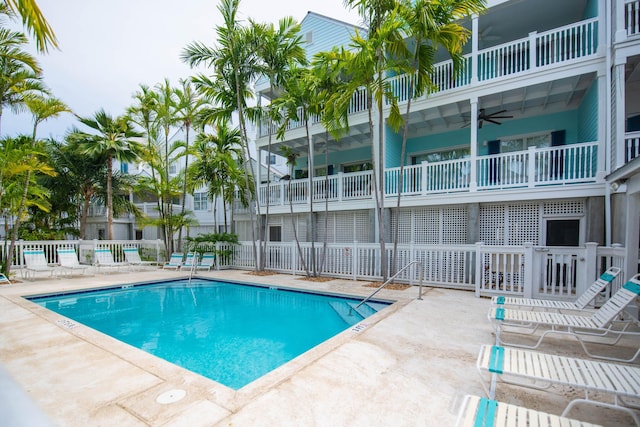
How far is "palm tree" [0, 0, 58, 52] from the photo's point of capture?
8.14 ft

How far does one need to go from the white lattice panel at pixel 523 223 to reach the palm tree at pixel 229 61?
8.58 metres

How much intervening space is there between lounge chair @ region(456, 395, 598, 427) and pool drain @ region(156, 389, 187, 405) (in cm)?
256

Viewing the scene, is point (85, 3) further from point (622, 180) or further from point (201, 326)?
point (622, 180)

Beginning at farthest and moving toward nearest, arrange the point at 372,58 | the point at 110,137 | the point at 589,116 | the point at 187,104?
the point at 110,137 < the point at 187,104 < the point at 589,116 < the point at 372,58

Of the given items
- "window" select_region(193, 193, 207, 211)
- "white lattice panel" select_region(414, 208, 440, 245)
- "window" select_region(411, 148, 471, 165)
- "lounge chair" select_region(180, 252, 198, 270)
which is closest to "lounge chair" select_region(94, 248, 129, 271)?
"lounge chair" select_region(180, 252, 198, 270)

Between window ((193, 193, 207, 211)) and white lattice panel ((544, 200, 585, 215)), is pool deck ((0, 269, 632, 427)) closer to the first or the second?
white lattice panel ((544, 200, 585, 215))

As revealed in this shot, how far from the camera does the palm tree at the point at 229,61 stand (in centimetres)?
1049

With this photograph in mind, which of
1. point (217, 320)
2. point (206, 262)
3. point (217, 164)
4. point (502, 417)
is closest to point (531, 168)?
point (502, 417)

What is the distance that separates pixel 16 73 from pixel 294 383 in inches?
501

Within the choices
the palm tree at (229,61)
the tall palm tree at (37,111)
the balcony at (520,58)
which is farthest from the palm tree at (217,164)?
the balcony at (520,58)

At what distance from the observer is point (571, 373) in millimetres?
2672

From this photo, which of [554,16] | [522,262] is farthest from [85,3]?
[554,16]

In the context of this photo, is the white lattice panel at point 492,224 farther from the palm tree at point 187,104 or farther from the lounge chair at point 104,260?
the lounge chair at point 104,260

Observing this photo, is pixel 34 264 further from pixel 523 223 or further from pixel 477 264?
pixel 523 223
